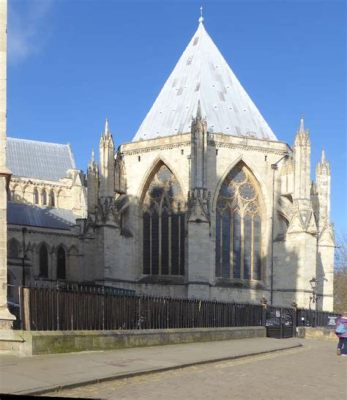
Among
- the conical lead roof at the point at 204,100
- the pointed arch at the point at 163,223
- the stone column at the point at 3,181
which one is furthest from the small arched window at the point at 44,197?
the stone column at the point at 3,181

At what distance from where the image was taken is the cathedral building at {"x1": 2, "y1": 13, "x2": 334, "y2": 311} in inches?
1442

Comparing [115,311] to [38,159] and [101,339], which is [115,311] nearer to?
[101,339]

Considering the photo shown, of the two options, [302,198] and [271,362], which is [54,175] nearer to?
[302,198]

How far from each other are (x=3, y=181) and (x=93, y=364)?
13.9ft

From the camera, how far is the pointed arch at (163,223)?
1490 inches

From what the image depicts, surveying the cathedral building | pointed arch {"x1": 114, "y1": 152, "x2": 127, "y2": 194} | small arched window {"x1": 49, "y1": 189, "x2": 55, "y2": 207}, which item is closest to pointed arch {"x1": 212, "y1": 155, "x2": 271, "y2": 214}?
A: the cathedral building

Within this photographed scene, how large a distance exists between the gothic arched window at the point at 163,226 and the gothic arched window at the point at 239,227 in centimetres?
215

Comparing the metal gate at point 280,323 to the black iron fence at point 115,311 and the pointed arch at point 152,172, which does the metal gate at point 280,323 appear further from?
the pointed arch at point 152,172

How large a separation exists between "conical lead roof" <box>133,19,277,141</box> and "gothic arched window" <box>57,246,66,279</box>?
33.9 ft

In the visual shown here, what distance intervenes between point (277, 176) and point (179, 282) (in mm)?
8225

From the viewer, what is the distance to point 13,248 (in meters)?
44.1

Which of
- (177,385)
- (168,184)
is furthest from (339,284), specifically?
(177,385)

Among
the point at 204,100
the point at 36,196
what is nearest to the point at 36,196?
the point at 36,196

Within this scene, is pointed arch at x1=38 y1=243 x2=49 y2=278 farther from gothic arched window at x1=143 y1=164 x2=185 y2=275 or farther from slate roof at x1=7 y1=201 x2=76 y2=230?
gothic arched window at x1=143 y1=164 x2=185 y2=275
